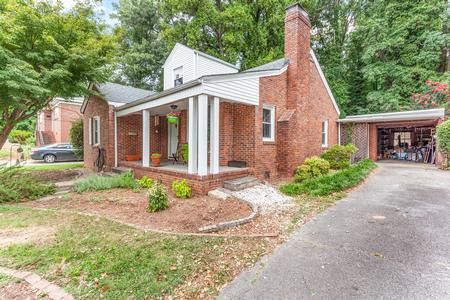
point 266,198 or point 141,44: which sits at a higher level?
point 141,44

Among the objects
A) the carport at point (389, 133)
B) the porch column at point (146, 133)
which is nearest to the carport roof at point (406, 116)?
the carport at point (389, 133)

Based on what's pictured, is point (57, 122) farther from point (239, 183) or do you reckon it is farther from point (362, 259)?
point (362, 259)

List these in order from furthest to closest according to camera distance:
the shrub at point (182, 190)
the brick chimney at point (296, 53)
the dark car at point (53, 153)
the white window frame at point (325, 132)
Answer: the dark car at point (53, 153) < the white window frame at point (325, 132) < the brick chimney at point (296, 53) < the shrub at point (182, 190)

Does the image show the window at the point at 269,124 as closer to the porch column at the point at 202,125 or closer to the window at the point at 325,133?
the porch column at the point at 202,125

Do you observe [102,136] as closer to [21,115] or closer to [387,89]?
[21,115]

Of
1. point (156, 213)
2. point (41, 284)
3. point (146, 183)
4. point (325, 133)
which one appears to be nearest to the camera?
point (41, 284)

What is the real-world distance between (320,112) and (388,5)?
14.1m

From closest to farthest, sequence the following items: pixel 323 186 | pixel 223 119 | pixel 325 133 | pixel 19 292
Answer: pixel 19 292 < pixel 323 186 < pixel 223 119 < pixel 325 133

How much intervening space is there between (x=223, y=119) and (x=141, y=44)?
20.8 metres

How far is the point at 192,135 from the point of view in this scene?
21.0 ft

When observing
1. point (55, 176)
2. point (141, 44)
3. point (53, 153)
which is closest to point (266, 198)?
point (55, 176)

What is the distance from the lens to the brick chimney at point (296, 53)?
9031mm

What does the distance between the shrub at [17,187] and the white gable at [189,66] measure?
7449 mm

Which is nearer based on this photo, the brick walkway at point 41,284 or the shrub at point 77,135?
the brick walkway at point 41,284
